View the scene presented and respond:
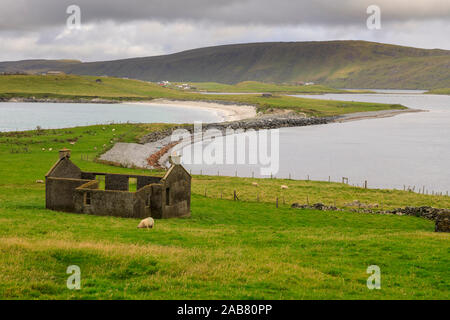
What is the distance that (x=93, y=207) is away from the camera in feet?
111

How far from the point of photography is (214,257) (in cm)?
1895

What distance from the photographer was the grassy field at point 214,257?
1491cm

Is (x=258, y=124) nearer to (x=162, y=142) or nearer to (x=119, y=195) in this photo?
(x=162, y=142)

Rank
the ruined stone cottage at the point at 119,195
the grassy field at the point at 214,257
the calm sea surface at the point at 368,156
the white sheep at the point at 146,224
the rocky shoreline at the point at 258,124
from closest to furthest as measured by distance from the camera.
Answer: the grassy field at the point at 214,257
the white sheep at the point at 146,224
the ruined stone cottage at the point at 119,195
the calm sea surface at the point at 368,156
the rocky shoreline at the point at 258,124

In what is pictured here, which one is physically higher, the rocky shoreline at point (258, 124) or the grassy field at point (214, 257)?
the rocky shoreline at point (258, 124)

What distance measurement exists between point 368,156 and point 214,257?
8944cm

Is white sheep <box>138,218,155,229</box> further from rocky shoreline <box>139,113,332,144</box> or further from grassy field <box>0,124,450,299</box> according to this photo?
rocky shoreline <box>139,113,332,144</box>

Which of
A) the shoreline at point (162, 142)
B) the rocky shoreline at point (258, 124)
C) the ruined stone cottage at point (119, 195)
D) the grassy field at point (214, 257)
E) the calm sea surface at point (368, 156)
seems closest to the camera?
the grassy field at point (214, 257)

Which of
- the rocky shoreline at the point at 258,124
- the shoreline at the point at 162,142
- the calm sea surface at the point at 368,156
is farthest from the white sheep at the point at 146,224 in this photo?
the rocky shoreline at the point at 258,124

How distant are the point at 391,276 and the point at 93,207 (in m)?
22.3

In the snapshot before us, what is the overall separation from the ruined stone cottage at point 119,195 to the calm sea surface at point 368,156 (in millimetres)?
41111

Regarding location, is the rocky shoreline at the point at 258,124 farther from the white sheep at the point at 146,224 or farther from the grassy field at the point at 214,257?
the white sheep at the point at 146,224

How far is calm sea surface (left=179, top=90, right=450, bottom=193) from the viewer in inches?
3049
